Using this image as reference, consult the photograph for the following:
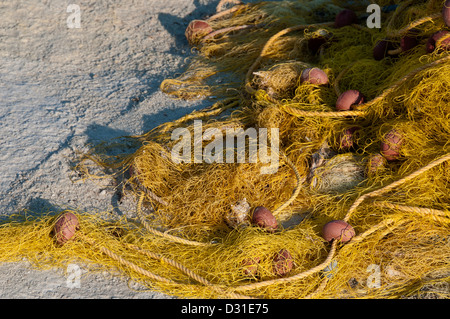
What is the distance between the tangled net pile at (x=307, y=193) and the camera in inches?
124

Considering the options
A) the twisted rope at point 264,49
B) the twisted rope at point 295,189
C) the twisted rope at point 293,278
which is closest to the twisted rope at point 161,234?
the twisted rope at point 293,278

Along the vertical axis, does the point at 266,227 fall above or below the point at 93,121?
below

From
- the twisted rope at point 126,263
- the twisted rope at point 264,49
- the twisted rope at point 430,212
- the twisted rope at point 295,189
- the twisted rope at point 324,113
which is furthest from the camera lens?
the twisted rope at point 264,49

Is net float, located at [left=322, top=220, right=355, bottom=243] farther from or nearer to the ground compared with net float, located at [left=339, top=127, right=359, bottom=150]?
nearer to the ground

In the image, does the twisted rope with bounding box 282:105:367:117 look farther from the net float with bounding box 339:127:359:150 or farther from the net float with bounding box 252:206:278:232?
the net float with bounding box 252:206:278:232

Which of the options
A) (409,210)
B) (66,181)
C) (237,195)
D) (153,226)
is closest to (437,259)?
(409,210)

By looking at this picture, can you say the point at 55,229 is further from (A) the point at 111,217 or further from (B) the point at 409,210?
(B) the point at 409,210

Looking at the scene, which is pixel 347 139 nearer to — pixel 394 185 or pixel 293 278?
pixel 394 185

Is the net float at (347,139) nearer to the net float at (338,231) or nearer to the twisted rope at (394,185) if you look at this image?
the twisted rope at (394,185)

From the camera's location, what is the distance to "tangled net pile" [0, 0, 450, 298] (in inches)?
124

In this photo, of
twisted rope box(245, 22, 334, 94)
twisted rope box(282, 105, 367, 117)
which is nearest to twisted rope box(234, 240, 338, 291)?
twisted rope box(282, 105, 367, 117)

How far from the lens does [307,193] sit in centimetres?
380

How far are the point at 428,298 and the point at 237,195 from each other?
1.38 meters

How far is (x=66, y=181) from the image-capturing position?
12.9 ft
